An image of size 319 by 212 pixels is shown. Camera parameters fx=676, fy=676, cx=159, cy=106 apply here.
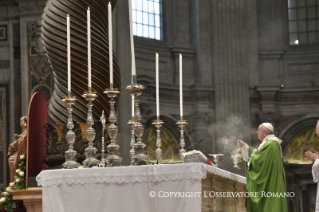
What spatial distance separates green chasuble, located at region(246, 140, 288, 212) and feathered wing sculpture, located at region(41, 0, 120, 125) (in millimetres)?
1660

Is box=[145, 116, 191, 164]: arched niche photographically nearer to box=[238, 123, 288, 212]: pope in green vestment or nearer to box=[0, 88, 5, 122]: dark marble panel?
box=[0, 88, 5, 122]: dark marble panel

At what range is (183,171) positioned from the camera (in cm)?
534

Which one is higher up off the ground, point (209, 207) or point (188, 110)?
point (188, 110)

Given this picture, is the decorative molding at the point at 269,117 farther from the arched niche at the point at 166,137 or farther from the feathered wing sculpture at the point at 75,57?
the feathered wing sculpture at the point at 75,57

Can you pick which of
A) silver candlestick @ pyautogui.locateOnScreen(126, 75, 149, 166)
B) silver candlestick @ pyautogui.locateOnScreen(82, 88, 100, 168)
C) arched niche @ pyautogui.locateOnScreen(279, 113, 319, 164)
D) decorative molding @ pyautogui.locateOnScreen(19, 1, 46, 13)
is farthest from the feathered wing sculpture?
arched niche @ pyautogui.locateOnScreen(279, 113, 319, 164)

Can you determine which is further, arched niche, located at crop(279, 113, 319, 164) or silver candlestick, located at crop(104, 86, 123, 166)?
arched niche, located at crop(279, 113, 319, 164)

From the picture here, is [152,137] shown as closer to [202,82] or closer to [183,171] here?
[202,82]

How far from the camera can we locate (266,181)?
6.86 metres

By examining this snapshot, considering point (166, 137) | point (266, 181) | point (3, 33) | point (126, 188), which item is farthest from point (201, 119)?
point (126, 188)

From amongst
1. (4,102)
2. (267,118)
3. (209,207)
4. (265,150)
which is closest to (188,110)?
(267,118)

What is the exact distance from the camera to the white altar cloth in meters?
5.32

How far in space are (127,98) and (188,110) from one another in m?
2.34

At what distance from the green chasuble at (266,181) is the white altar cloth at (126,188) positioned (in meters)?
1.31

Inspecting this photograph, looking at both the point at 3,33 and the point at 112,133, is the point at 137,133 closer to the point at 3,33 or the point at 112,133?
the point at 112,133
